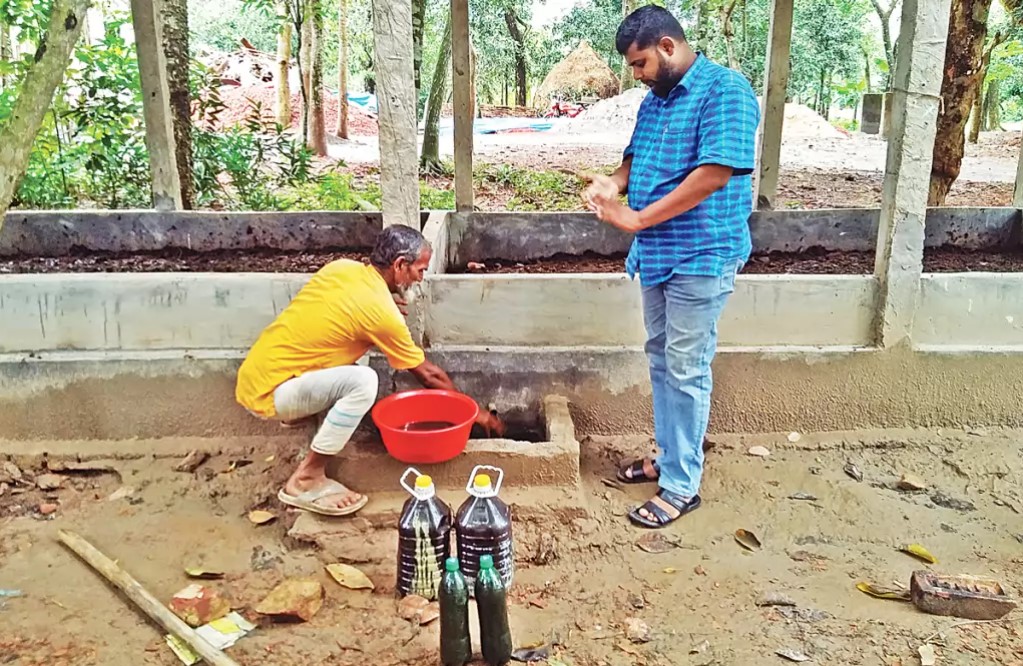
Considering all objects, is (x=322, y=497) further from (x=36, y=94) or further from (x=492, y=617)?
(x=36, y=94)

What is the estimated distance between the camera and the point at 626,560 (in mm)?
3322

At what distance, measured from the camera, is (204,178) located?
699cm

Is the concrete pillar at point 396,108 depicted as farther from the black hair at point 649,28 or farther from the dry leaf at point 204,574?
the dry leaf at point 204,574

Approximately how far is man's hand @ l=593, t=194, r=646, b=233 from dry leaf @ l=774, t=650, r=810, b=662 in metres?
1.60

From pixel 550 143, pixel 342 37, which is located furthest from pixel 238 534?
pixel 550 143

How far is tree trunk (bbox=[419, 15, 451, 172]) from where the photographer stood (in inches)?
393

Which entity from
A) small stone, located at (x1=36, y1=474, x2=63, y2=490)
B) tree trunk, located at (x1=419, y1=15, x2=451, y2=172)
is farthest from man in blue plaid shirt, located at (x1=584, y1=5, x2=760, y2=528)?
tree trunk, located at (x1=419, y1=15, x2=451, y2=172)

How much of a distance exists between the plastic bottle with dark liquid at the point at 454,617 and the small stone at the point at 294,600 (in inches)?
23.7

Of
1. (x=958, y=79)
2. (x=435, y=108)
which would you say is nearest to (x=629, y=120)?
(x=435, y=108)

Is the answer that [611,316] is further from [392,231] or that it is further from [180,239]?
[180,239]

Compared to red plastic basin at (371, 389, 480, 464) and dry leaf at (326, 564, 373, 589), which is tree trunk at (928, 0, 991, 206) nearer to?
red plastic basin at (371, 389, 480, 464)

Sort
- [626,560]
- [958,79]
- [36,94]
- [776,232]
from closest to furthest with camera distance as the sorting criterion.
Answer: [36,94], [626,560], [776,232], [958,79]

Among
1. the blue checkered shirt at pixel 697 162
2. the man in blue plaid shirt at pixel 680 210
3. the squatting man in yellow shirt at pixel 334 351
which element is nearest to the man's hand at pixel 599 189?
the man in blue plaid shirt at pixel 680 210

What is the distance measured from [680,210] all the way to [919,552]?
170 cm
